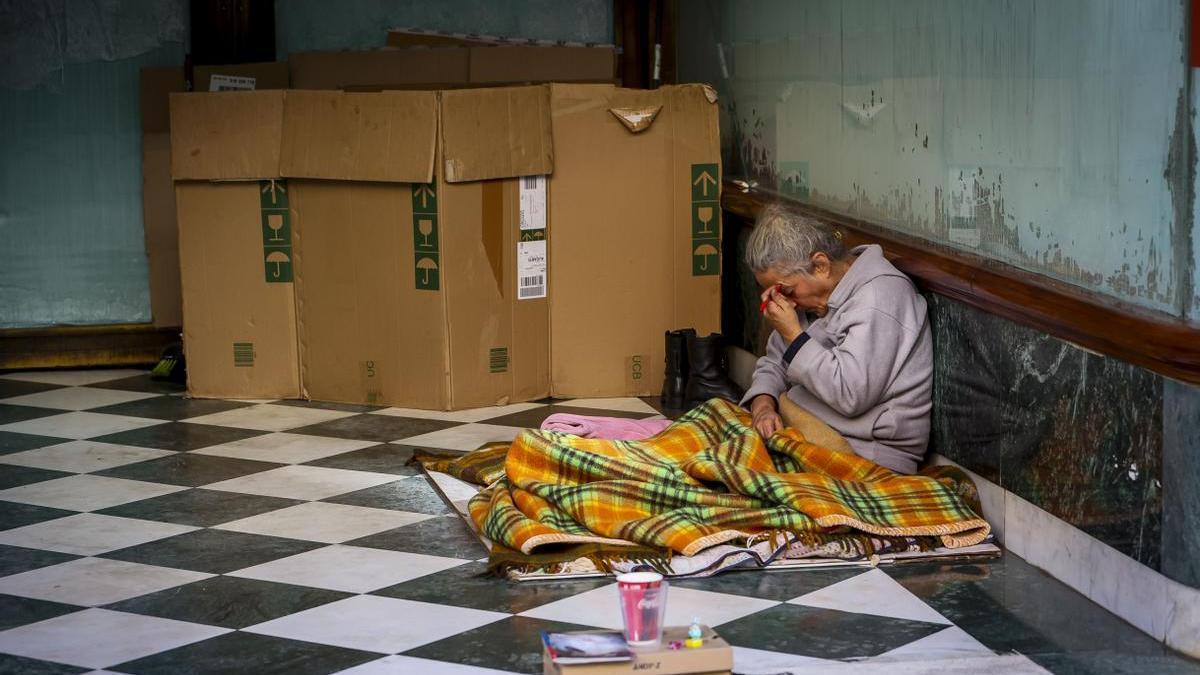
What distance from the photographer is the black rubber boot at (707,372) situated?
5.07 meters

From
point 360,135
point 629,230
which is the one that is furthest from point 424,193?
point 629,230

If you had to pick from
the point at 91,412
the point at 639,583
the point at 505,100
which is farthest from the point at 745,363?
the point at 639,583

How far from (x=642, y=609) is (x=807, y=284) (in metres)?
1.78

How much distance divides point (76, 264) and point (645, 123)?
2.50m

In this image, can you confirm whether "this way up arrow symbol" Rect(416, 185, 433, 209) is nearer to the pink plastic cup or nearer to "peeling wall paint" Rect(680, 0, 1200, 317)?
"peeling wall paint" Rect(680, 0, 1200, 317)

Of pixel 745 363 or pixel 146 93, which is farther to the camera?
pixel 146 93

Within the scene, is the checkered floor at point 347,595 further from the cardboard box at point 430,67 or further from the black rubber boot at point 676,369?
the cardboard box at point 430,67

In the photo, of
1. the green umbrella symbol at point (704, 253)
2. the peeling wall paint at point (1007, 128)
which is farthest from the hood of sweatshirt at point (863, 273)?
the green umbrella symbol at point (704, 253)

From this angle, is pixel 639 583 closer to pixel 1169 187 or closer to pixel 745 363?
pixel 1169 187

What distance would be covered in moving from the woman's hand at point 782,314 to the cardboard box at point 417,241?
1.39 meters

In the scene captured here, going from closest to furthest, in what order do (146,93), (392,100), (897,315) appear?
1. (897,315)
2. (392,100)
3. (146,93)

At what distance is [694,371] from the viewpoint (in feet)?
16.7

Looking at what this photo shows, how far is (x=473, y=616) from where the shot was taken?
2965mm

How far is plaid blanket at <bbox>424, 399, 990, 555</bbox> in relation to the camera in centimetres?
332
